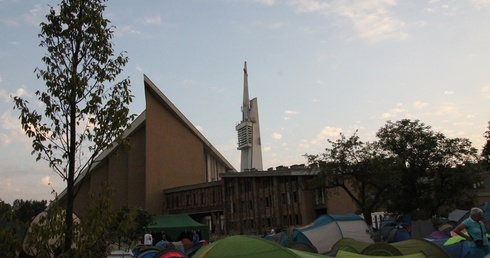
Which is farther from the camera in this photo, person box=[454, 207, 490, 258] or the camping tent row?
person box=[454, 207, 490, 258]

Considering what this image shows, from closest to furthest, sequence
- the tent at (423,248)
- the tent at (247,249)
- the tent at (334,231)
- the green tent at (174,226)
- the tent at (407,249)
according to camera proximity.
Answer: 1. the tent at (247,249)
2. the tent at (407,249)
3. the tent at (423,248)
4. the tent at (334,231)
5. the green tent at (174,226)

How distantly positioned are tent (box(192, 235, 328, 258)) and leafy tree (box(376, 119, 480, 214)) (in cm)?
2249

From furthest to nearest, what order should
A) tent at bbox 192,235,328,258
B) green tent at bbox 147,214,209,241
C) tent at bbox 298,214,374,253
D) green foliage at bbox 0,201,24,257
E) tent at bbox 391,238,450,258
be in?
green tent at bbox 147,214,209,241 → tent at bbox 298,214,374,253 → tent at bbox 391,238,450,258 → tent at bbox 192,235,328,258 → green foliage at bbox 0,201,24,257

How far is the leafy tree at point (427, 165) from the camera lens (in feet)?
93.5

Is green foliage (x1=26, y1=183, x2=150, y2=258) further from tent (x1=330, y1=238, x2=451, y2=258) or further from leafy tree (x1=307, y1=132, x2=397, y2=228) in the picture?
leafy tree (x1=307, y1=132, x2=397, y2=228)

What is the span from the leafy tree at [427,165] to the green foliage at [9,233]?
25.8 meters

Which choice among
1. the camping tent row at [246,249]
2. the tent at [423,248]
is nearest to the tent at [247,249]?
the camping tent row at [246,249]

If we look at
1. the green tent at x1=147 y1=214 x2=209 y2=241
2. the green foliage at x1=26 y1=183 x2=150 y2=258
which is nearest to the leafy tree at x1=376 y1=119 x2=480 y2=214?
the green tent at x1=147 y1=214 x2=209 y2=241

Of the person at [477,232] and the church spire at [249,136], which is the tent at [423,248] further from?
the church spire at [249,136]

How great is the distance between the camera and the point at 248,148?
6038 cm

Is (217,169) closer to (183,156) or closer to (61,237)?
(183,156)

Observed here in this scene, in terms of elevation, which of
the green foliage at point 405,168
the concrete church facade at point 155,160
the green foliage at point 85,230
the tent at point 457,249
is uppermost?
the concrete church facade at point 155,160

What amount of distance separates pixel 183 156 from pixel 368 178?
117 ft

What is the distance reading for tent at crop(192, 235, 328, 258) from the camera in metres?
7.32
